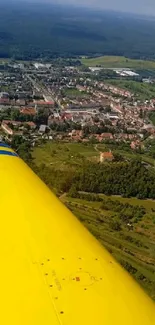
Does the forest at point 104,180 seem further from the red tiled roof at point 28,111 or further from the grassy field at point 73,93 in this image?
the grassy field at point 73,93

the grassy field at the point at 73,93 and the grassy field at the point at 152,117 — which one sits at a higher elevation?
the grassy field at the point at 73,93

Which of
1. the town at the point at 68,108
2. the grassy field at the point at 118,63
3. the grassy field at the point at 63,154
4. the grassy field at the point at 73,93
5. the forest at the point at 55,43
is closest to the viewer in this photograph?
the grassy field at the point at 63,154

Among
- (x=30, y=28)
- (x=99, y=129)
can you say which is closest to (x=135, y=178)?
(x=99, y=129)

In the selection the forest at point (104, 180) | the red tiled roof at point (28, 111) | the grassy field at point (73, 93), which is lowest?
the grassy field at point (73, 93)

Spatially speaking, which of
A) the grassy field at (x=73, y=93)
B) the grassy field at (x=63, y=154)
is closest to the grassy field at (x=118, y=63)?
the grassy field at (x=73, y=93)

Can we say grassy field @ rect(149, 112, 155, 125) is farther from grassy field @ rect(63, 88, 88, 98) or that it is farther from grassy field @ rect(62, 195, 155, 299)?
grassy field @ rect(62, 195, 155, 299)

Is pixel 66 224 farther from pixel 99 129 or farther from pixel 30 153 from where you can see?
pixel 99 129

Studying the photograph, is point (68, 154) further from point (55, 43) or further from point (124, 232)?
point (55, 43)
